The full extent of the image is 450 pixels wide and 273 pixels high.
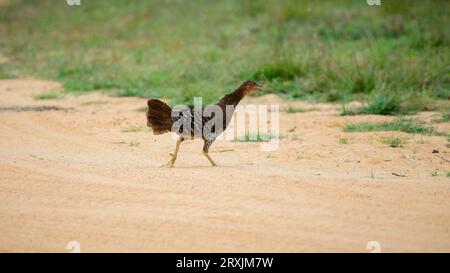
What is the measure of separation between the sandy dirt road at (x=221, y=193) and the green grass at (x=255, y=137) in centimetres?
14

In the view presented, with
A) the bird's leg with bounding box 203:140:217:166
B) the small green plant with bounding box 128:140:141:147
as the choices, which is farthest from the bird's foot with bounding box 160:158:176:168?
the small green plant with bounding box 128:140:141:147

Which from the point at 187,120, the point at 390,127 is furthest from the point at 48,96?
the point at 390,127

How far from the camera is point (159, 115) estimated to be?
6.83 metres

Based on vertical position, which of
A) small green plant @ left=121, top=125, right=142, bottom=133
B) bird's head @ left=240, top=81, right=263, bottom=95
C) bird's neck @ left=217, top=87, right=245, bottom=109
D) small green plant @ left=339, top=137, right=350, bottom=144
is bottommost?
small green plant @ left=339, top=137, right=350, bottom=144

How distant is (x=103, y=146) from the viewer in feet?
26.3

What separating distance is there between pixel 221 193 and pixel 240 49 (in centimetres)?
790

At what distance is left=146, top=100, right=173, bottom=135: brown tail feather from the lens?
680 centimetres

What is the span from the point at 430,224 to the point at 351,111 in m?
4.28

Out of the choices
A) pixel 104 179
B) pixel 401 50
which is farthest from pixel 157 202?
pixel 401 50

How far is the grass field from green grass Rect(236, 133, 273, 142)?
1640mm

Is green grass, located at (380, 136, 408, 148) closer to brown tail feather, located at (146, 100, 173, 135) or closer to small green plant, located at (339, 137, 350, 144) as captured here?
small green plant, located at (339, 137, 350, 144)

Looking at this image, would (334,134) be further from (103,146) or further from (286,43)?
(286,43)
